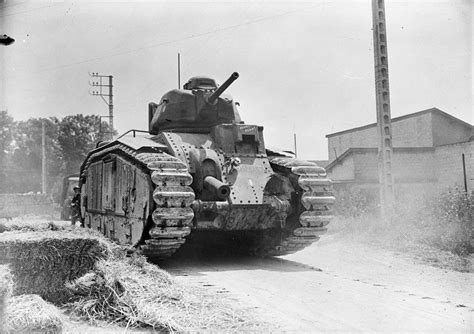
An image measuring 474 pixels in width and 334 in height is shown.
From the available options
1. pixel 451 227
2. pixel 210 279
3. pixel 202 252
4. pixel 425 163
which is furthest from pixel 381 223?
pixel 425 163

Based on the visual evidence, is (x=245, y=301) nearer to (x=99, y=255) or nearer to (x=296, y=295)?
(x=296, y=295)

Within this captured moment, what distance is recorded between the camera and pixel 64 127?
55031 millimetres

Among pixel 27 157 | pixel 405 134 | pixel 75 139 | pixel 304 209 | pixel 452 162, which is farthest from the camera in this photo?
pixel 75 139

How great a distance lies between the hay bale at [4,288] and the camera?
4090 mm

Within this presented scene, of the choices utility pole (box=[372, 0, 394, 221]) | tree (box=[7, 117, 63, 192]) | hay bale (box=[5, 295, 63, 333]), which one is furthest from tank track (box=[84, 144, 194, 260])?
tree (box=[7, 117, 63, 192])

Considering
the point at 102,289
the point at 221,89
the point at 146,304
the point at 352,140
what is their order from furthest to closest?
the point at 352,140
the point at 221,89
the point at 102,289
the point at 146,304

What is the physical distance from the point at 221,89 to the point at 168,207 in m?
3.71

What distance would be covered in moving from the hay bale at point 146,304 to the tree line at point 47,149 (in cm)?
4365

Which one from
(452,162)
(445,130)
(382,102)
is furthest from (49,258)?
(445,130)

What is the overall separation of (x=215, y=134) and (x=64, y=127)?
47793 millimetres

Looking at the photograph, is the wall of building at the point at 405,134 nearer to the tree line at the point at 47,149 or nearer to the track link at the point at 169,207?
the tree line at the point at 47,149

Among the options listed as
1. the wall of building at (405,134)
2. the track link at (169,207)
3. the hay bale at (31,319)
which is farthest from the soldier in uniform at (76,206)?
the wall of building at (405,134)

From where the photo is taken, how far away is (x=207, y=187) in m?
9.41

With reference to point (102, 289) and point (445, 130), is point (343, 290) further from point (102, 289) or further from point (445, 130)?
point (445, 130)
